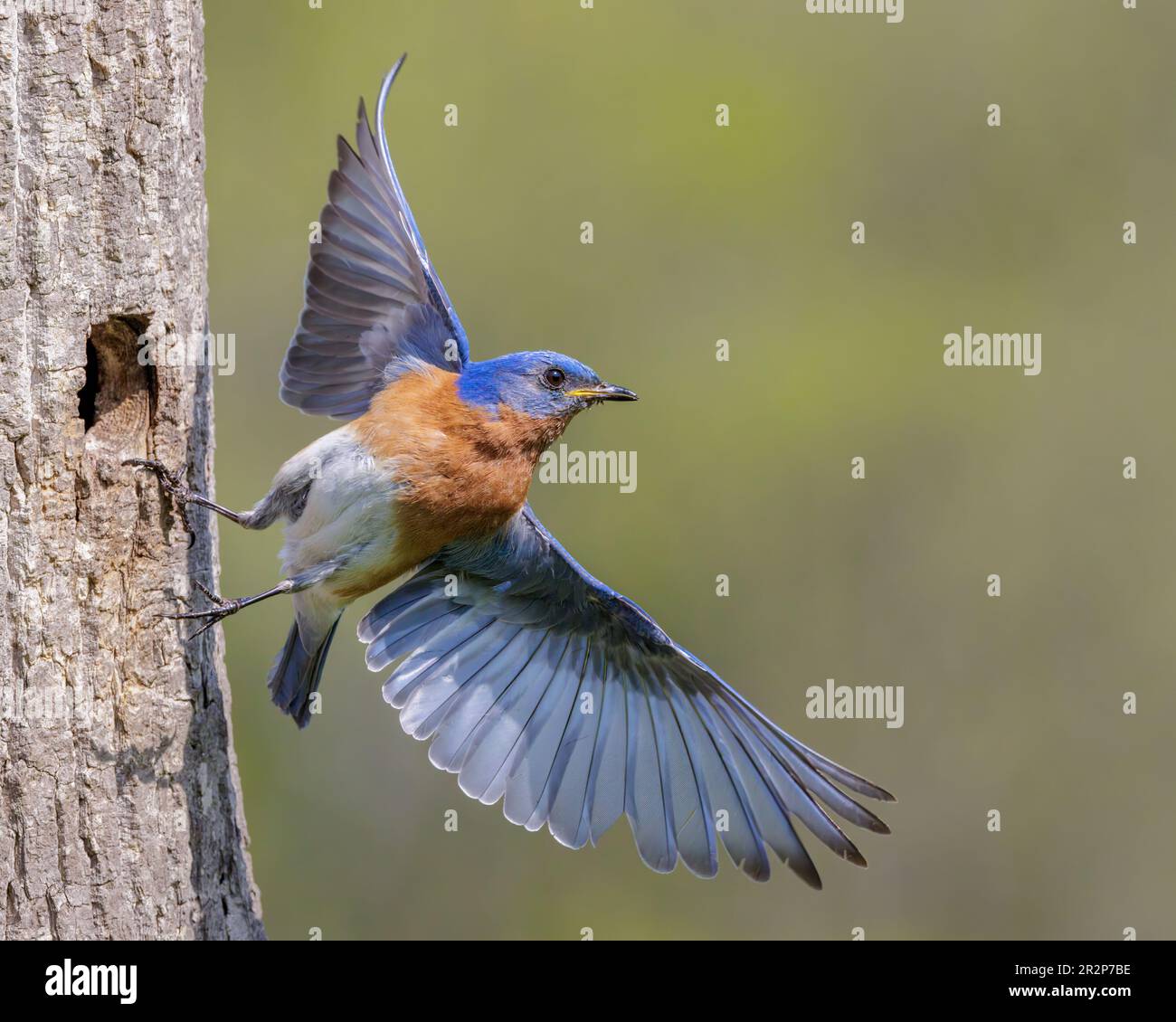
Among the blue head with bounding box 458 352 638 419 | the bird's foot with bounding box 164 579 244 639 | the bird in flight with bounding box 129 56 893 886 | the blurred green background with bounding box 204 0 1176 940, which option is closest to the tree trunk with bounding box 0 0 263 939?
the bird's foot with bounding box 164 579 244 639

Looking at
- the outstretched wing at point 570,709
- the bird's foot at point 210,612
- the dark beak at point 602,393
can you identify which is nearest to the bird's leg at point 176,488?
the bird's foot at point 210,612

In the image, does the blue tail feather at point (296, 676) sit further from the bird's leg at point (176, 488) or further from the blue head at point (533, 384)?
the blue head at point (533, 384)

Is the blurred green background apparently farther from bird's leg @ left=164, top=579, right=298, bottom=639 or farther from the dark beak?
bird's leg @ left=164, top=579, right=298, bottom=639

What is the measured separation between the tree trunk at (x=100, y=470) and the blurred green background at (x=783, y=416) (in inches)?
198

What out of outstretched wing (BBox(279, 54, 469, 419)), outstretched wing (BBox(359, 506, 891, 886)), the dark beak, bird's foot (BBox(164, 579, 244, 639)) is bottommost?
outstretched wing (BBox(359, 506, 891, 886))

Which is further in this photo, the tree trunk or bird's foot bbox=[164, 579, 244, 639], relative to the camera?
bird's foot bbox=[164, 579, 244, 639]

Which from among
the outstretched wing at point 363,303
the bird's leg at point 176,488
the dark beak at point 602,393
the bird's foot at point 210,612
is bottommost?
the bird's foot at point 210,612

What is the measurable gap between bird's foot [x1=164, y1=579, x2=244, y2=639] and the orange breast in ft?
2.17

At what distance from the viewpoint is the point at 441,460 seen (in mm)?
5953

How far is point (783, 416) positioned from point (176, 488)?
7.86 m

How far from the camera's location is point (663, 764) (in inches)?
255

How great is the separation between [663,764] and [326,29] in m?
8.43

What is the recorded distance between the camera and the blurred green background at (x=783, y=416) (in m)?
11.1

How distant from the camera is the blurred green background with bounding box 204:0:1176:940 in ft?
36.4
